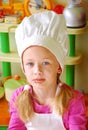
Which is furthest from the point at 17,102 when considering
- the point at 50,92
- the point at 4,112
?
the point at 4,112

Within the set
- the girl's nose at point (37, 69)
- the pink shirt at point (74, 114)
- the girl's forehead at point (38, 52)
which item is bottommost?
the pink shirt at point (74, 114)

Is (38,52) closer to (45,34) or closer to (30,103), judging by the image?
(45,34)

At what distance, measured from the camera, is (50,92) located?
0.79 meters

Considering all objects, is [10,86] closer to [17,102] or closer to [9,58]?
[9,58]

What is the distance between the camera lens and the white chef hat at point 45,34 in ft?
2.32

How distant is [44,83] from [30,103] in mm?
103

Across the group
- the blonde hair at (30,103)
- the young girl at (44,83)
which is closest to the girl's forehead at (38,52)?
Result: the young girl at (44,83)

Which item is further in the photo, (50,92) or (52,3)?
(52,3)

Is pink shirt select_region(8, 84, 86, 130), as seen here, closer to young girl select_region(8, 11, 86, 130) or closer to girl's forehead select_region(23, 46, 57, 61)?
young girl select_region(8, 11, 86, 130)

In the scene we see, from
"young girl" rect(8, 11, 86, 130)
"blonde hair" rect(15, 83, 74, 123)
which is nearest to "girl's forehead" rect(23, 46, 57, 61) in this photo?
"young girl" rect(8, 11, 86, 130)

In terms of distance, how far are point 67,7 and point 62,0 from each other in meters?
0.09

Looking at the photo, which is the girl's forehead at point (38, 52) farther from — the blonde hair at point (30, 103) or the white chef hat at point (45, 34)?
the blonde hair at point (30, 103)

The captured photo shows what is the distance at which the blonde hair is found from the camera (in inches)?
31.2

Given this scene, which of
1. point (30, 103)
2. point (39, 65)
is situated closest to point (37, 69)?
point (39, 65)
